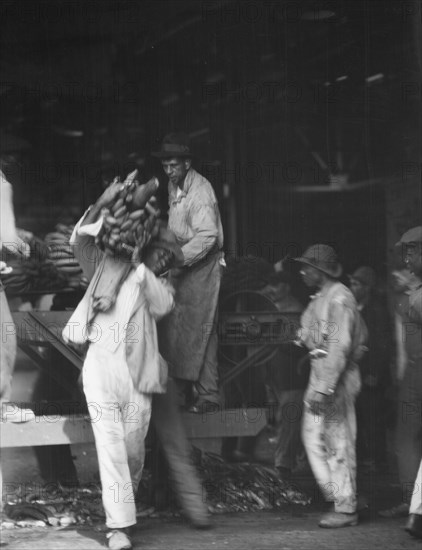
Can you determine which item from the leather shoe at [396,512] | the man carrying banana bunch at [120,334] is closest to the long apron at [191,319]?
the man carrying banana bunch at [120,334]

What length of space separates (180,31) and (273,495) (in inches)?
126

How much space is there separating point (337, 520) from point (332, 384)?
0.81m

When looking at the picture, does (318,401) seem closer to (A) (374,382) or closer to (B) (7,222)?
(A) (374,382)

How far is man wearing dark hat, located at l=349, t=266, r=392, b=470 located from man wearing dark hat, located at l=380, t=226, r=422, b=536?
147mm

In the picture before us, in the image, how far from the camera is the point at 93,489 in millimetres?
6504

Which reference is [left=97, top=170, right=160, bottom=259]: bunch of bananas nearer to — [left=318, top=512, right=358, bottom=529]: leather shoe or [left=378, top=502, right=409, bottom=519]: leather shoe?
[left=318, top=512, right=358, bottom=529]: leather shoe

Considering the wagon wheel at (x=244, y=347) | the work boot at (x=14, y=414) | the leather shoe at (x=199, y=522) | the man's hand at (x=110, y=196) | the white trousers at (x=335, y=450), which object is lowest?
the leather shoe at (x=199, y=522)

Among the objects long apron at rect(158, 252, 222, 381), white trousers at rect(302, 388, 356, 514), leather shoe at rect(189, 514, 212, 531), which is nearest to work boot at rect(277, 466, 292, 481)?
white trousers at rect(302, 388, 356, 514)

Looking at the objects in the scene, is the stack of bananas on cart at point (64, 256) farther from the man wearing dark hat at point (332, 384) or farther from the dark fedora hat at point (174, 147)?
the man wearing dark hat at point (332, 384)

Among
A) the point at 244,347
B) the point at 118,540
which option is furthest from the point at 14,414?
the point at 244,347

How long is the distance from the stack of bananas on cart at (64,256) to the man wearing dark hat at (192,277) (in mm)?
724

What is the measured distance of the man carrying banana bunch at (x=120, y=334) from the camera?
5.78m

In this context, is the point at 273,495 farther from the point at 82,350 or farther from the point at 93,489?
the point at 82,350

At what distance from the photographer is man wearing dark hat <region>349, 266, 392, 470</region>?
6824 mm
